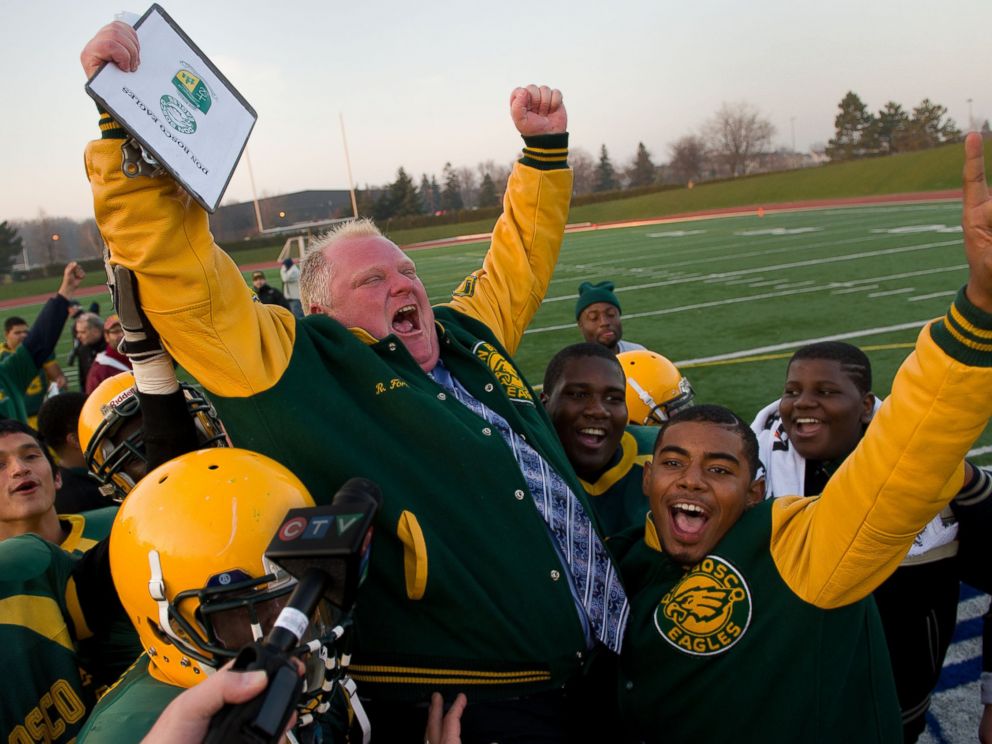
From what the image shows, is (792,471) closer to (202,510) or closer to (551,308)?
(202,510)

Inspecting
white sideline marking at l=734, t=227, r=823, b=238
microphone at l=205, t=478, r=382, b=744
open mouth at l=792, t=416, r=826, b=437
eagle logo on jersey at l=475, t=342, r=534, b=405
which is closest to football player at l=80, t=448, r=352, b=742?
microphone at l=205, t=478, r=382, b=744

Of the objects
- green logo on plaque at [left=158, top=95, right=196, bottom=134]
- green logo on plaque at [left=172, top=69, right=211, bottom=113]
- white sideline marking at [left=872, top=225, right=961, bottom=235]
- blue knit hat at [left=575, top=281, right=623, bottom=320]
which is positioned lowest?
white sideline marking at [left=872, top=225, right=961, bottom=235]

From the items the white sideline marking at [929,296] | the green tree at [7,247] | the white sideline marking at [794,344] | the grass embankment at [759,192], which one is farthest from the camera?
the green tree at [7,247]

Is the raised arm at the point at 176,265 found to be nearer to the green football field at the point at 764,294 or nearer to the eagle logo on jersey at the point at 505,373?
the eagle logo on jersey at the point at 505,373

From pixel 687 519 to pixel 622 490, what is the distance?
2.67 feet

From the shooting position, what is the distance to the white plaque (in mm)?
1743

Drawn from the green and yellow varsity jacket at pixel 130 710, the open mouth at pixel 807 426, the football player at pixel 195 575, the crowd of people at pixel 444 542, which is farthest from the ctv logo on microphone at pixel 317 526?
the open mouth at pixel 807 426

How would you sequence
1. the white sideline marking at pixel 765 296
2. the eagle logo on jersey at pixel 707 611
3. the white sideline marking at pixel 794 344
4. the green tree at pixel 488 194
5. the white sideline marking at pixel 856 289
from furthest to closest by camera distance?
the green tree at pixel 488 194 < the white sideline marking at pixel 765 296 < the white sideline marking at pixel 856 289 < the white sideline marking at pixel 794 344 < the eagle logo on jersey at pixel 707 611

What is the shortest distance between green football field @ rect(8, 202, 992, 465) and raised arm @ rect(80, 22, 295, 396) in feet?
18.8

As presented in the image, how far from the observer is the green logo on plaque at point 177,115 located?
1.83 meters

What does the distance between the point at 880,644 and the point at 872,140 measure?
73900 millimetres

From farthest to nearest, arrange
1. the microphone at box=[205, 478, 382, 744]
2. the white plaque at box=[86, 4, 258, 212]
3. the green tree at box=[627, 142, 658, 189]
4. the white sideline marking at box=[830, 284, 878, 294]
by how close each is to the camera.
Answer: the green tree at box=[627, 142, 658, 189], the white sideline marking at box=[830, 284, 878, 294], the white plaque at box=[86, 4, 258, 212], the microphone at box=[205, 478, 382, 744]

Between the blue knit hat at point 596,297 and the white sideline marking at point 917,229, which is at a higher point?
the blue knit hat at point 596,297

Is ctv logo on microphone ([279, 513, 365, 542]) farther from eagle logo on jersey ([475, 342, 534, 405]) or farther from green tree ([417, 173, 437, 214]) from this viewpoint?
green tree ([417, 173, 437, 214])
